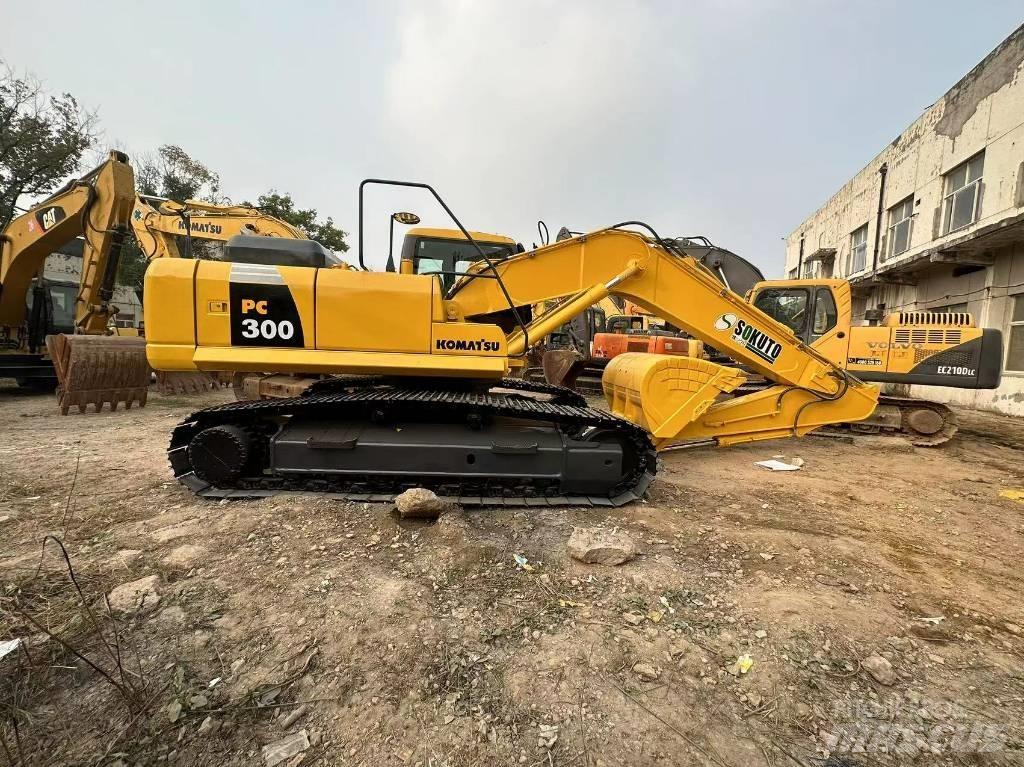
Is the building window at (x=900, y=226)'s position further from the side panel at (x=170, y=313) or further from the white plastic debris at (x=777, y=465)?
the side panel at (x=170, y=313)

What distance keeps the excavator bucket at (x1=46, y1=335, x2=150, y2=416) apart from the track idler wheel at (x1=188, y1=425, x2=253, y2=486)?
5.28 m

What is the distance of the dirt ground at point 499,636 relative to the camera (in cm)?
155

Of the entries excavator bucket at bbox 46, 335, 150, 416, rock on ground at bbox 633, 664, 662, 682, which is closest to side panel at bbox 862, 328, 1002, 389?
rock on ground at bbox 633, 664, 662, 682

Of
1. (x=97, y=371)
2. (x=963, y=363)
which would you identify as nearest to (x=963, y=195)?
(x=963, y=363)

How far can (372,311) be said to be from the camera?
3.37 metres

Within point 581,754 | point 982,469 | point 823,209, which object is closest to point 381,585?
point 581,754

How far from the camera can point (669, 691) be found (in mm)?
1790

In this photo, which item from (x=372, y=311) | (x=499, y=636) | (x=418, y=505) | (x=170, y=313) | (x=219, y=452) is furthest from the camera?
(x=219, y=452)

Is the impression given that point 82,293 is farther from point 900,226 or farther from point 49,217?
point 900,226

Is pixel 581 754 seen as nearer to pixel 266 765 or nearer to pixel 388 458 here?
pixel 266 765

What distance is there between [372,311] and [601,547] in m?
2.22

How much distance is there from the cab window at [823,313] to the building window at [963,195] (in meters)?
7.98

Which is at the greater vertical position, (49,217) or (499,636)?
(49,217)

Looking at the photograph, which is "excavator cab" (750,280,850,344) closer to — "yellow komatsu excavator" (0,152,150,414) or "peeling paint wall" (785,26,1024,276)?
"peeling paint wall" (785,26,1024,276)
